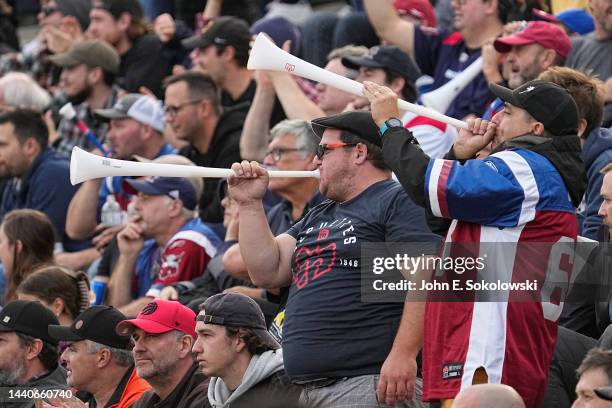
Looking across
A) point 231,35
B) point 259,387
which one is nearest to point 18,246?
point 231,35

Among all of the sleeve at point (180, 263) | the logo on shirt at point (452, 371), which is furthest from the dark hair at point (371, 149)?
the sleeve at point (180, 263)

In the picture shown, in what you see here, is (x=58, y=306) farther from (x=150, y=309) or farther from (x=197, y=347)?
(x=197, y=347)

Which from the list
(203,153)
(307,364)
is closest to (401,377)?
(307,364)

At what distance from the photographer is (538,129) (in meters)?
5.65

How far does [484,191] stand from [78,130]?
6657 mm

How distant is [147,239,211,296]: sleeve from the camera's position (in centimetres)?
848

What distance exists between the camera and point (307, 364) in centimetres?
586

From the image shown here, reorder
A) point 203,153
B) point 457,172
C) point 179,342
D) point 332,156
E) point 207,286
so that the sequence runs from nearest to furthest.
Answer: point 457,172 → point 332,156 → point 179,342 → point 207,286 → point 203,153

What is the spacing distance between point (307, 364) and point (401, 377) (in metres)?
0.48

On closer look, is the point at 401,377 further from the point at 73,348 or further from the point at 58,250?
the point at 58,250

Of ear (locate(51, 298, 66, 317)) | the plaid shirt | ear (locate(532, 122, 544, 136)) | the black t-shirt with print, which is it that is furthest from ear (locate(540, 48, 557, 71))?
the plaid shirt

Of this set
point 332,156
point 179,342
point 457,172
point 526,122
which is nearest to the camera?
point 457,172

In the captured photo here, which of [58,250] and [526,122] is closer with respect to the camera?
[526,122]

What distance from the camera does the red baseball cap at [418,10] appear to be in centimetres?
1076
